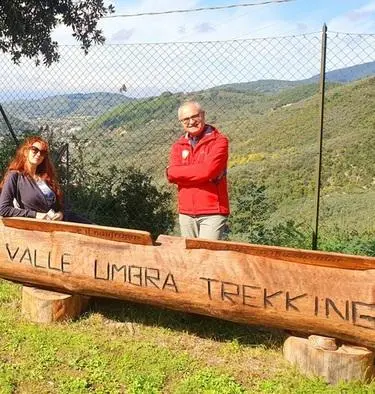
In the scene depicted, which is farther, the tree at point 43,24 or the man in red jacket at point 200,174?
the tree at point 43,24

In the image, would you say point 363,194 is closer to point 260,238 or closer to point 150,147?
point 260,238

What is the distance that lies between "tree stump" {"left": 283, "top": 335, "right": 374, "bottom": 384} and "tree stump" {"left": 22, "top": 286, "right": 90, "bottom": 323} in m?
1.61

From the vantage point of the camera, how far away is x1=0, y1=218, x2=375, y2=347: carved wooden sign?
110 inches

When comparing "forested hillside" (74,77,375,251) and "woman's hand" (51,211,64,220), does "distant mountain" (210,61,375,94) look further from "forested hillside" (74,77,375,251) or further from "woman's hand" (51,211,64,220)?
"woman's hand" (51,211,64,220)

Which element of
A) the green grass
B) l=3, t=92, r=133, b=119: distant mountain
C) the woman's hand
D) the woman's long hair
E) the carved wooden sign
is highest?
l=3, t=92, r=133, b=119: distant mountain

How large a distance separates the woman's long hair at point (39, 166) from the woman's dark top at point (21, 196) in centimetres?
7

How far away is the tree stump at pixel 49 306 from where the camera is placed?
364 centimetres

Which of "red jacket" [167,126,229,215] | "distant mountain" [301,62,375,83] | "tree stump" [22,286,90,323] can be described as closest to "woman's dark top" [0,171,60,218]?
"tree stump" [22,286,90,323]

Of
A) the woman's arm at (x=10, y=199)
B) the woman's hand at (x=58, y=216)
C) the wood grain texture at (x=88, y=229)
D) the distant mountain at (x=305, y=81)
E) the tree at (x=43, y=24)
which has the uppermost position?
the tree at (x=43, y=24)

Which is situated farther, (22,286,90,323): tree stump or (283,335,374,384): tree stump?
(22,286,90,323): tree stump

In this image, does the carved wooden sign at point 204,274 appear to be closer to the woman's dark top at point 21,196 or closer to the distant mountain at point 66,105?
the woman's dark top at point 21,196

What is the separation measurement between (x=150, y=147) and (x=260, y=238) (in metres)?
1.52

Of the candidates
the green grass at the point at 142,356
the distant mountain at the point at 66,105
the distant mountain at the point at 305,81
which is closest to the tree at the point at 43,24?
the distant mountain at the point at 66,105

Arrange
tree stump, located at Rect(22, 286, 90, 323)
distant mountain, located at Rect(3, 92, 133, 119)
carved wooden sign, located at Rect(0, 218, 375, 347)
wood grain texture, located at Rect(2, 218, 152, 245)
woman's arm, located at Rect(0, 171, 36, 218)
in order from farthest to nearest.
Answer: distant mountain, located at Rect(3, 92, 133, 119) < woman's arm, located at Rect(0, 171, 36, 218) < tree stump, located at Rect(22, 286, 90, 323) < wood grain texture, located at Rect(2, 218, 152, 245) < carved wooden sign, located at Rect(0, 218, 375, 347)
